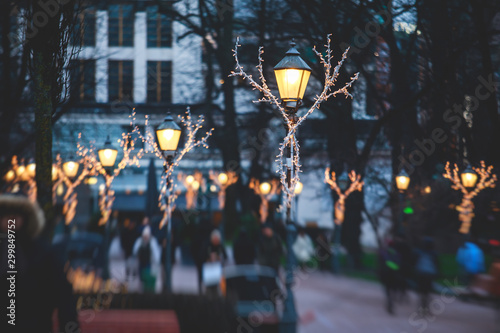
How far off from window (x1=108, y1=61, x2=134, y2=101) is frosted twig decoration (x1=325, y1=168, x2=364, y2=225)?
73.0 feet

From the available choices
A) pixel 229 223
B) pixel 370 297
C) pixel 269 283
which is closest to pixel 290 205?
pixel 269 283

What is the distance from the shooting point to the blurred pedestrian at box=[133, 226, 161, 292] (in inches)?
580

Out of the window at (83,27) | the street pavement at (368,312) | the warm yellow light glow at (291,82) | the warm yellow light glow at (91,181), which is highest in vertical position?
the window at (83,27)

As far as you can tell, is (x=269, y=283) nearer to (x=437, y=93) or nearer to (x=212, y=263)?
(x=212, y=263)

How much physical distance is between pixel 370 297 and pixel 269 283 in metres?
7.05

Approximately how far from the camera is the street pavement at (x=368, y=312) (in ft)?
41.8

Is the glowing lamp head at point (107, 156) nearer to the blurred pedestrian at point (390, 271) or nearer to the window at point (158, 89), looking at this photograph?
the blurred pedestrian at point (390, 271)

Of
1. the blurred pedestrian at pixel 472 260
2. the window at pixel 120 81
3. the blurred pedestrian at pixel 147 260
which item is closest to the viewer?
the blurred pedestrian at pixel 147 260

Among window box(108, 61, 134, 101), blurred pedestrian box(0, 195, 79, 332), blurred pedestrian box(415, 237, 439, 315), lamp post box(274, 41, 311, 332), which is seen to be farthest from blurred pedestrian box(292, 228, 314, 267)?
window box(108, 61, 134, 101)

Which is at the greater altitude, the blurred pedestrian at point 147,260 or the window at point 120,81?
the window at point 120,81

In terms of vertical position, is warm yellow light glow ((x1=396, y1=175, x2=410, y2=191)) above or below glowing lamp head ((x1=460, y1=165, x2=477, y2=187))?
below

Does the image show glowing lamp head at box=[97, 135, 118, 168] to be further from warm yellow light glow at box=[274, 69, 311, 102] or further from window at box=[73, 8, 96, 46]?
warm yellow light glow at box=[274, 69, 311, 102]

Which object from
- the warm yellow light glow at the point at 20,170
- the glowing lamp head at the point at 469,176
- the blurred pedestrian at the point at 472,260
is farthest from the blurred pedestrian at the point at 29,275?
the warm yellow light glow at the point at 20,170

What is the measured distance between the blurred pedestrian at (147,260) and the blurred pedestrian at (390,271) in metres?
5.16
